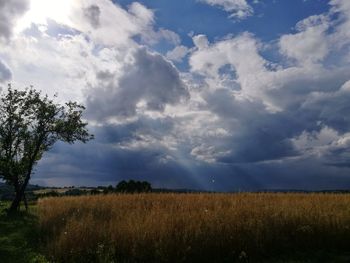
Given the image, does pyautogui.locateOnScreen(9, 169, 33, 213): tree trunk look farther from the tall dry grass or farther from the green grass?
the tall dry grass

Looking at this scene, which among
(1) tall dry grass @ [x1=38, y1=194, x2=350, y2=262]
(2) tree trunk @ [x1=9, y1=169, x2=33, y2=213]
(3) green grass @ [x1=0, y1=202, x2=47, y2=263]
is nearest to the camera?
(1) tall dry grass @ [x1=38, y1=194, x2=350, y2=262]

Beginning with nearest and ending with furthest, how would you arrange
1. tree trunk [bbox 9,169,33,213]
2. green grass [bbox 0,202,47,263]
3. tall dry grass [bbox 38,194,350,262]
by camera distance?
tall dry grass [bbox 38,194,350,262], green grass [bbox 0,202,47,263], tree trunk [bbox 9,169,33,213]

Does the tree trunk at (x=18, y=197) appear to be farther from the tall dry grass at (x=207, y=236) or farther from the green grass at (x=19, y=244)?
the tall dry grass at (x=207, y=236)

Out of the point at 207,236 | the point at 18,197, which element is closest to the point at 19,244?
the point at 207,236

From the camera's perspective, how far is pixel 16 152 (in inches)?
1700

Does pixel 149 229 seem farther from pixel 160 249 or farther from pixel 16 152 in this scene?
pixel 16 152

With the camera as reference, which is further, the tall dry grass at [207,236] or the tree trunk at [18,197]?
the tree trunk at [18,197]

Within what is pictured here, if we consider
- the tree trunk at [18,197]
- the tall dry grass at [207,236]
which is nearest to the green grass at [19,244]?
the tall dry grass at [207,236]

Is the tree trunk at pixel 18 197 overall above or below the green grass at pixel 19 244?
above

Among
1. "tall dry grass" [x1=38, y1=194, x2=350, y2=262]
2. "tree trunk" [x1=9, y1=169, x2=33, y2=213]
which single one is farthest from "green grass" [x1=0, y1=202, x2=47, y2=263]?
"tree trunk" [x1=9, y1=169, x2=33, y2=213]

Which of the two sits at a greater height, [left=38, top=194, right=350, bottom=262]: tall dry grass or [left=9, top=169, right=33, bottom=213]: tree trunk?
[left=9, top=169, right=33, bottom=213]: tree trunk

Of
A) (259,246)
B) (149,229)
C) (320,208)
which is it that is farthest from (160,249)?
(320,208)

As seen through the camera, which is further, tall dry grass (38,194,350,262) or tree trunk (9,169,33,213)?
tree trunk (9,169,33,213)

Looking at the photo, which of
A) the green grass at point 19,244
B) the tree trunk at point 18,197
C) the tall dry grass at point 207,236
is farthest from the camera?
the tree trunk at point 18,197
